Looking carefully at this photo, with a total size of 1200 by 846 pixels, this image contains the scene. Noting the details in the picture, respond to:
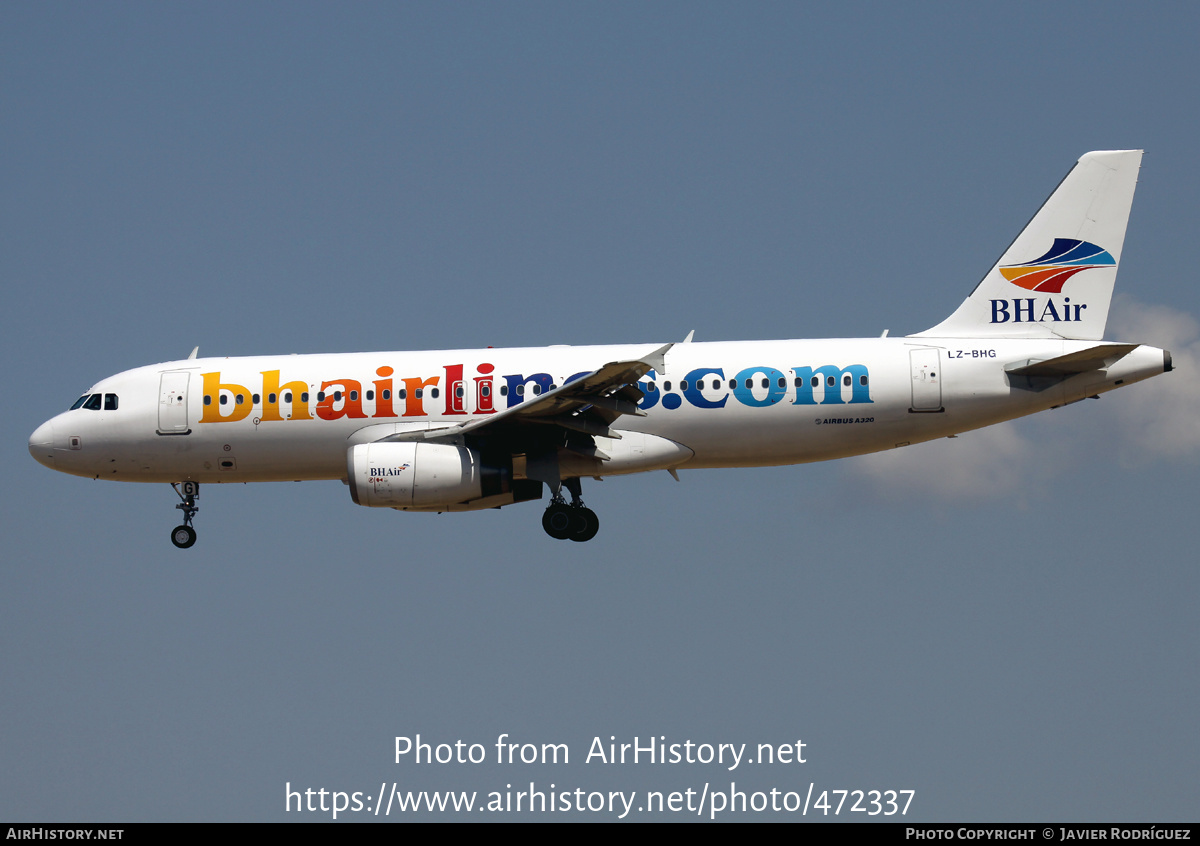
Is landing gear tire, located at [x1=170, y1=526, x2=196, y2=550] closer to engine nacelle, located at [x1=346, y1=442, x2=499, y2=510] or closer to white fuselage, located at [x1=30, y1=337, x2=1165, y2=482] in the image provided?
white fuselage, located at [x1=30, y1=337, x2=1165, y2=482]

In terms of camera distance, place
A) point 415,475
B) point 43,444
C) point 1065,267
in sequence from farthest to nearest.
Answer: point 43,444 → point 1065,267 → point 415,475

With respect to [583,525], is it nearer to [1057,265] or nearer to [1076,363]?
[1076,363]

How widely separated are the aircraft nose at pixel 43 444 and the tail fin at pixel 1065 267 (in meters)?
20.0

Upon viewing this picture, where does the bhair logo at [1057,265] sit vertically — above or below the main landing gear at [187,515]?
above

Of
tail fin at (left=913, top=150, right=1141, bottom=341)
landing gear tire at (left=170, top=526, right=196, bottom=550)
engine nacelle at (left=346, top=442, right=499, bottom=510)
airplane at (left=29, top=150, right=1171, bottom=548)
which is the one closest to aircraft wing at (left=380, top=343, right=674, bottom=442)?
airplane at (left=29, top=150, right=1171, bottom=548)

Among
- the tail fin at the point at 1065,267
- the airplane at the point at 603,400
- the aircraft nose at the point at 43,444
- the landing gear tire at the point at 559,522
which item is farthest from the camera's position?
the aircraft nose at the point at 43,444

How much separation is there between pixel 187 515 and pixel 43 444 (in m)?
3.63

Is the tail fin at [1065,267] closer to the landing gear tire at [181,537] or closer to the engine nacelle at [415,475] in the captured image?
the engine nacelle at [415,475]

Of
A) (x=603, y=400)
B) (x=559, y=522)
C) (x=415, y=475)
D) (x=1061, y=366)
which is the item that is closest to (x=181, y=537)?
(x=415, y=475)

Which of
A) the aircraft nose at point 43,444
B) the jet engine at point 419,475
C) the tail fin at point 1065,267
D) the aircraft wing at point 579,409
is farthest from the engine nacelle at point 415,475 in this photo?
the tail fin at point 1065,267

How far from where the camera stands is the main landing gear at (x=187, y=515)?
33031mm

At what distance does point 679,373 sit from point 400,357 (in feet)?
20.4

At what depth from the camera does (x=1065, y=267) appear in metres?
32.1

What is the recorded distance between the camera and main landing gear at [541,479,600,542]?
31297mm
